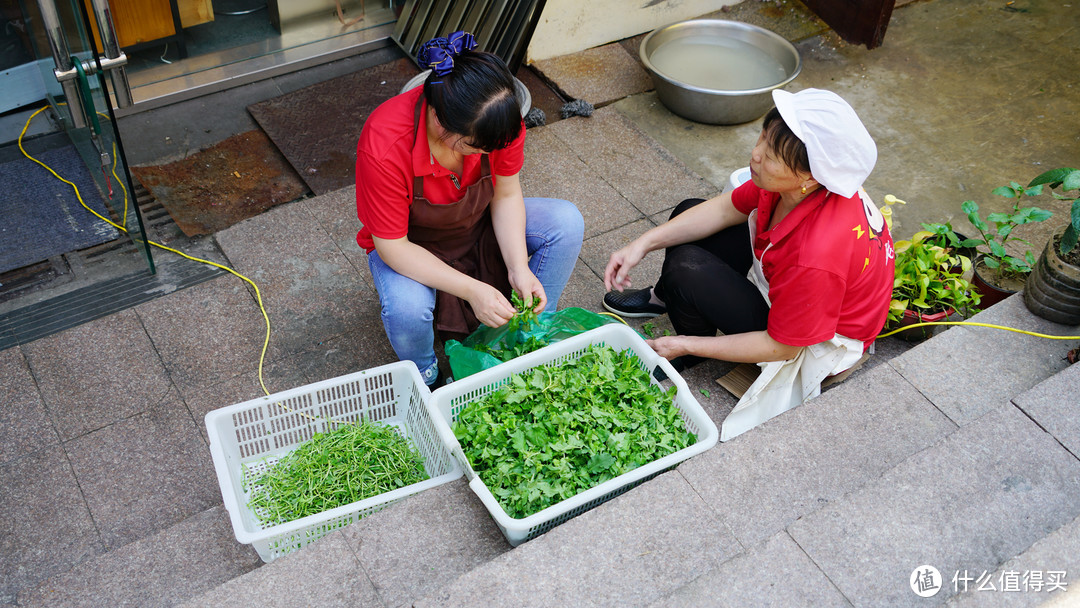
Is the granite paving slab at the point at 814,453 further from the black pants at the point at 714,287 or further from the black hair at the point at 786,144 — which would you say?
the black hair at the point at 786,144

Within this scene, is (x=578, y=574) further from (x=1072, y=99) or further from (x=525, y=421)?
(x=1072, y=99)

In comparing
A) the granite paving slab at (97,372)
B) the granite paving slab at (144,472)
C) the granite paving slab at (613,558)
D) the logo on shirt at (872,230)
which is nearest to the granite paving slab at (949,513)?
the granite paving slab at (613,558)

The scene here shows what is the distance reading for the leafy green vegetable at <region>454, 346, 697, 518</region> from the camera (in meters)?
2.16

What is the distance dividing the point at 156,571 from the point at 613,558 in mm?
1337

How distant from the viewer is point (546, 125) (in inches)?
169

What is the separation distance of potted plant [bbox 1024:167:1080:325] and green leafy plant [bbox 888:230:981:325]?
0.78 ft

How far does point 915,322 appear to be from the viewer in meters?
2.88

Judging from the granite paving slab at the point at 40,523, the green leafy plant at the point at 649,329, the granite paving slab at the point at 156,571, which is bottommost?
the granite paving slab at the point at 40,523

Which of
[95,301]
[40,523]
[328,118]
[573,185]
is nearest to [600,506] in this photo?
[40,523]

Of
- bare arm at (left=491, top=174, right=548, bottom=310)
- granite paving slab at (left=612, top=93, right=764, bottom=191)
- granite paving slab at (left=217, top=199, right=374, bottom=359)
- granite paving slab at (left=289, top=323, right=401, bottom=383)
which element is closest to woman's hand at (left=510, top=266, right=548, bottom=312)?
bare arm at (left=491, top=174, right=548, bottom=310)

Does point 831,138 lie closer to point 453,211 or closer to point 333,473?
point 453,211

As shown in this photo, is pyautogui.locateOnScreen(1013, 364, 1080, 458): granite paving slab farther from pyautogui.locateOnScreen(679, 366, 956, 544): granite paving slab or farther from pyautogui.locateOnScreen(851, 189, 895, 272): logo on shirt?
pyautogui.locateOnScreen(851, 189, 895, 272): logo on shirt

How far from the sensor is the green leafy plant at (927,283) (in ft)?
9.34

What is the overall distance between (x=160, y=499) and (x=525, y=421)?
1.27 m
